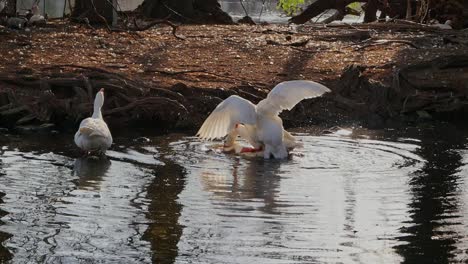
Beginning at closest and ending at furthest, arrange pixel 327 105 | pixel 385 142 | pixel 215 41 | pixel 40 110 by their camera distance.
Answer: pixel 385 142 → pixel 40 110 → pixel 327 105 → pixel 215 41

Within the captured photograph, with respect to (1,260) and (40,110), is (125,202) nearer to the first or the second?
(1,260)

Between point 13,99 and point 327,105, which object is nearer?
point 13,99

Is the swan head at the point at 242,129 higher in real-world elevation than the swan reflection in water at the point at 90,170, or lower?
higher

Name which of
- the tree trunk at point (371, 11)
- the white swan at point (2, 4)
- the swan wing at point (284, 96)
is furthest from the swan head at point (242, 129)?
the tree trunk at point (371, 11)

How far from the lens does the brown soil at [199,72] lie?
14.6 metres

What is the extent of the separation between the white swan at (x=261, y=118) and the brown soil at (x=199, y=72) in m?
2.16

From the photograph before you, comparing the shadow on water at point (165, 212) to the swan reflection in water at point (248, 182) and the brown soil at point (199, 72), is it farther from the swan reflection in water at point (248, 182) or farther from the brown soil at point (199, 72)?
the brown soil at point (199, 72)

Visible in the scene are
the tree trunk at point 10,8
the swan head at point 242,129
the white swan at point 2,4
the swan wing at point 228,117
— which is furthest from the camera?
the white swan at point 2,4

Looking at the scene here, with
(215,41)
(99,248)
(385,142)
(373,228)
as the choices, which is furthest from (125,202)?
(215,41)

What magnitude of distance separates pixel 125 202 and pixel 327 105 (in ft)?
23.4

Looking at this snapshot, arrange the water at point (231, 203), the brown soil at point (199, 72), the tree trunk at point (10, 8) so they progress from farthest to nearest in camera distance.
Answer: the tree trunk at point (10, 8)
the brown soil at point (199, 72)
the water at point (231, 203)

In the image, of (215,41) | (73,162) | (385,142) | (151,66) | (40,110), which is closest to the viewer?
(73,162)

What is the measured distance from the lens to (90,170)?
10.9m

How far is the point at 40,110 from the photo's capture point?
14.3 m
